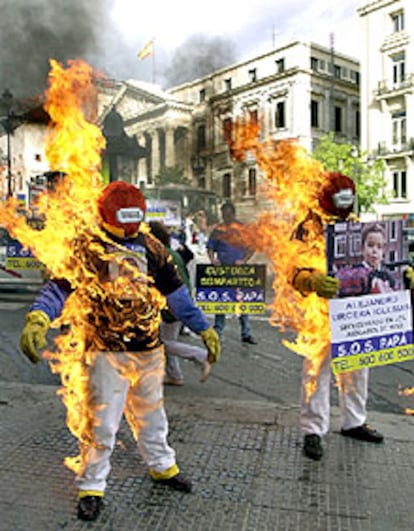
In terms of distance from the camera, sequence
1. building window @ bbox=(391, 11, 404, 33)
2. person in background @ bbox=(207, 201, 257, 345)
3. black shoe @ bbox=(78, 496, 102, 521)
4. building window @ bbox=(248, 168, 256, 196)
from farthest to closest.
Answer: building window @ bbox=(391, 11, 404, 33) → person in background @ bbox=(207, 201, 257, 345) → building window @ bbox=(248, 168, 256, 196) → black shoe @ bbox=(78, 496, 102, 521)

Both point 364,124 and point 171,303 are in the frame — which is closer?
point 171,303

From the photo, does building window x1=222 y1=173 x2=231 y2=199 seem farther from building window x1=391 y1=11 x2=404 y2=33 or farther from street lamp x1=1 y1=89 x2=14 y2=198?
building window x1=391 y1=11 x2=404 y2=33

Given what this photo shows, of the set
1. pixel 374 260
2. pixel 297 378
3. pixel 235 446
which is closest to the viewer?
pixel 374 260

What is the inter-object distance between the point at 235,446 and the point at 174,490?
713 millimetres

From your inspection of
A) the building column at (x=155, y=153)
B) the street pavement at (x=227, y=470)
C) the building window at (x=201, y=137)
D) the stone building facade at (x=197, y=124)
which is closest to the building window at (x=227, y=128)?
the stone building facade at (x=197, y=124)

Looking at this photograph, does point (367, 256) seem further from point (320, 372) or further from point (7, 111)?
point (7, 111)

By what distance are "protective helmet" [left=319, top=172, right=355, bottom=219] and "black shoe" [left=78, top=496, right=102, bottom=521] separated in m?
2.19

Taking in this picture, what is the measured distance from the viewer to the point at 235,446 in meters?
3.65

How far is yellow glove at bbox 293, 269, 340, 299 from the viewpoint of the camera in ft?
10.5

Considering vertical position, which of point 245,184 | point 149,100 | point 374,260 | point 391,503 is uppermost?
point 149,100

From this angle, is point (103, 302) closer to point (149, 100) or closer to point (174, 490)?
point (174, 490)


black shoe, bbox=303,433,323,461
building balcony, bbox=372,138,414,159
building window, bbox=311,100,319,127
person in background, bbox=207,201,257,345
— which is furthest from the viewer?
building balcony, bbox=372,138,414,159

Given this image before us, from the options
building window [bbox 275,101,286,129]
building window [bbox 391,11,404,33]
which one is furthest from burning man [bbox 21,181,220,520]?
building window [bbox 391,11,404,33]

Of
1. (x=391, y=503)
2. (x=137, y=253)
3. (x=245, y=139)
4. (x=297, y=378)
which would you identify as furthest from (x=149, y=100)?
(x=391, y=503)
